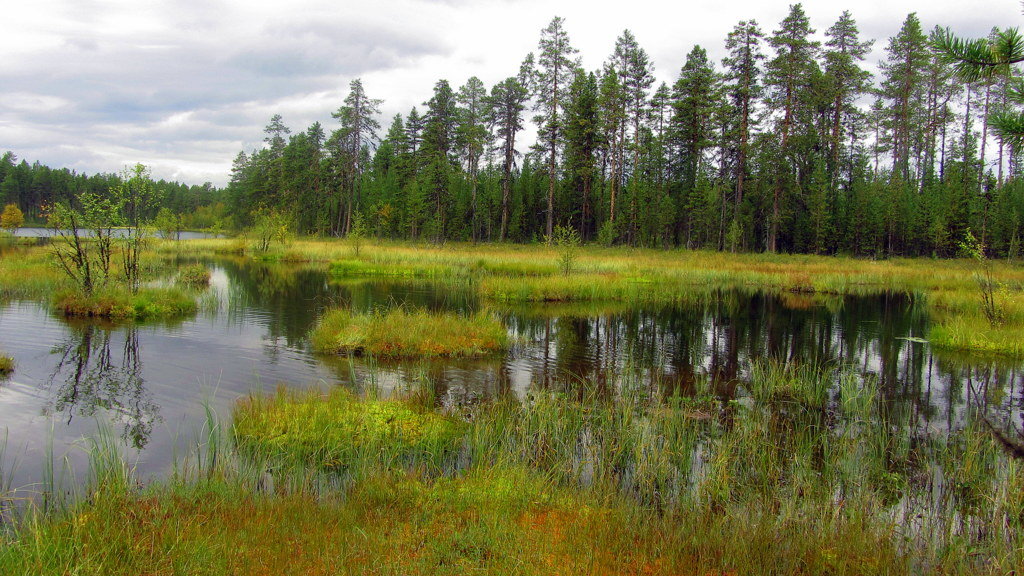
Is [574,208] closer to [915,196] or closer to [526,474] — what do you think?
[915,196]

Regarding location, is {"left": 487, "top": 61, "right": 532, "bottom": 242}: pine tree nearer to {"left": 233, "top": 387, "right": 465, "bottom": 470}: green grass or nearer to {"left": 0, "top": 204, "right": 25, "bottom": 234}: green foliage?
{"left": 233, "top": 387, "right": 465, "bottom": 470}: green grass

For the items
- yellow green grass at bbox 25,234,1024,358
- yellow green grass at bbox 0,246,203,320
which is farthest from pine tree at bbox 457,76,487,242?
yellow green grass at bbox 0,246,203,320

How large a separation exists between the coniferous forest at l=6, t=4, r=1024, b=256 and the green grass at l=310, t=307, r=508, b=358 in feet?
97.7

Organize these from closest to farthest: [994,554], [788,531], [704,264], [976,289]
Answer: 1. [994,554]
2. [788,531]
3. [976,289]
4. [704,264]

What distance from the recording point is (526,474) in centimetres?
572

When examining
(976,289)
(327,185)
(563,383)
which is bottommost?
(563,383)

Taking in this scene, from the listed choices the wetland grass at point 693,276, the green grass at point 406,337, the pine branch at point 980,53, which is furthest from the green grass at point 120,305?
the pine branch at point 980,53

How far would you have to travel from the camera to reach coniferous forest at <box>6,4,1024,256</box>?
142 ft

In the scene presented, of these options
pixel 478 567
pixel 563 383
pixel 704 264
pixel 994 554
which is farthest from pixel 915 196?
pixel 478 567

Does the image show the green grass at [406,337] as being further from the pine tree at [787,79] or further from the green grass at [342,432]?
the pine tree at [787,79]

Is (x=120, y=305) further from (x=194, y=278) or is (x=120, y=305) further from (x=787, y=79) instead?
(x=787, y=79)

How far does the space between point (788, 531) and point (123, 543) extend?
5.25 m

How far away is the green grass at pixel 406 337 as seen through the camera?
12500 millimetres

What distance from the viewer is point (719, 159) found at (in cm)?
4791
